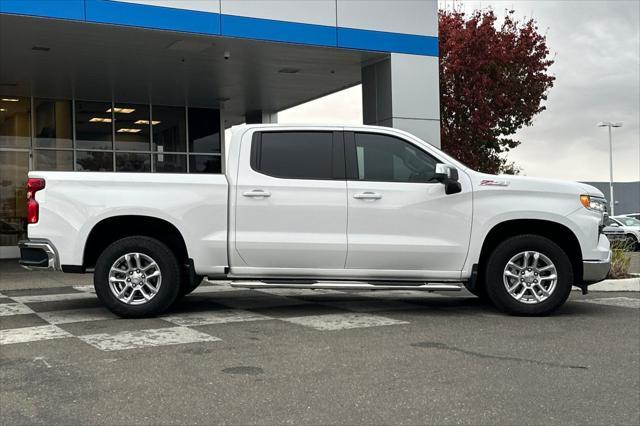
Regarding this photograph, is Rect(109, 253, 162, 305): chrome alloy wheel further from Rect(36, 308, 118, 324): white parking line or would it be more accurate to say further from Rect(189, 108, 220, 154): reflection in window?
Rect(189, 108, 220, 154): reflection in window

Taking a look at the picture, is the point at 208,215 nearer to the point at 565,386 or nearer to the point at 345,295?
the point at 345,295

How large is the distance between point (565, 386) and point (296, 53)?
10568mm

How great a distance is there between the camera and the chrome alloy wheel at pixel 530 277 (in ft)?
24.3

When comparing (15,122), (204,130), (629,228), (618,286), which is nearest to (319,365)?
(618,286)

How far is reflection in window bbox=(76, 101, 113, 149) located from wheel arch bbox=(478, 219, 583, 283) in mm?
14667

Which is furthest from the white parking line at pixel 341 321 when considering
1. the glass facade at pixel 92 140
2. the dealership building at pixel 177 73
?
the glass facade at pixel 92 140

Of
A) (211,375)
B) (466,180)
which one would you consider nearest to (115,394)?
(211,375)

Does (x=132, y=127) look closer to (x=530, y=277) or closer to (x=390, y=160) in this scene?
(x=390, y=160)

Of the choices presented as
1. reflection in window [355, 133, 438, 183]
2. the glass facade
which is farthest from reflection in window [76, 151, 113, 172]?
reflection in window [355, 133, 438, 183]

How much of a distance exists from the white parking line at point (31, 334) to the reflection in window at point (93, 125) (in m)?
13.4

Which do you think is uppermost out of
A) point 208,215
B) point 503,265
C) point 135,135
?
point 135,135

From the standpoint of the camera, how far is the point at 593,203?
760 centimetres

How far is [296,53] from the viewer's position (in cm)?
1408

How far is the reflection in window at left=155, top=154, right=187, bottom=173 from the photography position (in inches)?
808
